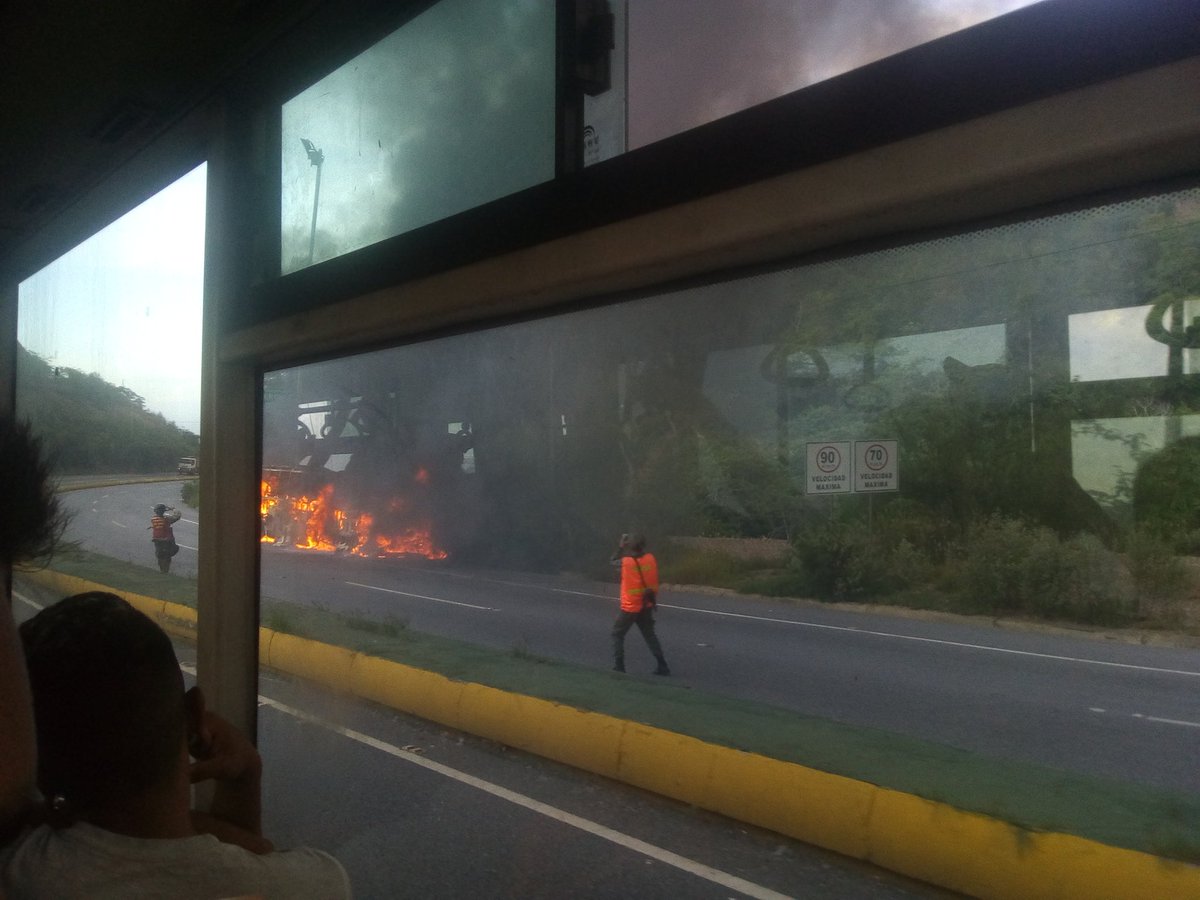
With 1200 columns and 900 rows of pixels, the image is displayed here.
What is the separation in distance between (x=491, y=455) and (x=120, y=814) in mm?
1608

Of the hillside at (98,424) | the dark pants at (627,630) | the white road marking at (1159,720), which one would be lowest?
the white road marking at (1159,720)

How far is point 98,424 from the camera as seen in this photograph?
3.38m

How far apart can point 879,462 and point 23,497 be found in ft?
5.52

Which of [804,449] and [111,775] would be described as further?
[804,449]

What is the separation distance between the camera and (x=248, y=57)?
2.46 meters

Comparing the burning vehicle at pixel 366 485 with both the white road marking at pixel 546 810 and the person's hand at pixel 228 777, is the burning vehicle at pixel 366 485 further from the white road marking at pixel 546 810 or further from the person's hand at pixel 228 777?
the person's hand at pixel 228 777

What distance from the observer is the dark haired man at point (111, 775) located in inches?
44.6

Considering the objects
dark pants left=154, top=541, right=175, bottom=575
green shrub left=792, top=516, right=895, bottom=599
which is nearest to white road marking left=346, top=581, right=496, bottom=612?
dark pants left=154, top=541, right=175, bottom=575

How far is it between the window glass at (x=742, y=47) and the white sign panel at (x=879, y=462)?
76cm

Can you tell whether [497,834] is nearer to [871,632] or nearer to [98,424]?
[871,632]

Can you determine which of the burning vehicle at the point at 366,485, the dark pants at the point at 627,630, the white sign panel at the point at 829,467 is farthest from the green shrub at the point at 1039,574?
the burning vehicle at the point at 366,485

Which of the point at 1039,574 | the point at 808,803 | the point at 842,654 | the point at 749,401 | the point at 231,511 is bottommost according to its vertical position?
the point at 808,803

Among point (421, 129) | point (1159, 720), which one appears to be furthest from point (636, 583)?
point (1159, 720)

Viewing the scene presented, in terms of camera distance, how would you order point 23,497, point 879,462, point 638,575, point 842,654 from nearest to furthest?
point 23,497, point 879,462, point 638,575, point 842,654
